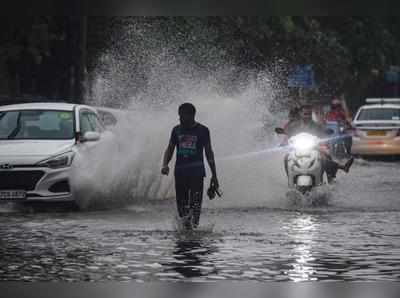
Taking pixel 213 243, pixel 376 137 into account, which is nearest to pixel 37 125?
pixel 213 243

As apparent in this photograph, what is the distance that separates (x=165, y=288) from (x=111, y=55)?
32277 millimetres

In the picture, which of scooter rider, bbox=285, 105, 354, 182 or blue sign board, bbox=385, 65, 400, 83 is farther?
blue sign board, bbox=385, 65, 400, 83

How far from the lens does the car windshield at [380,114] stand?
39.0m

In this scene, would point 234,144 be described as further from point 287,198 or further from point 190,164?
point 190,164

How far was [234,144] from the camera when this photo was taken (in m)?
24.5

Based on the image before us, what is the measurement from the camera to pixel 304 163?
21.6 metres

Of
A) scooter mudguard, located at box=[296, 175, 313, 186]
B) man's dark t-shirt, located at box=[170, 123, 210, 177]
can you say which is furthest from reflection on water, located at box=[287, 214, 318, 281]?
scooter mudguard, located at box=[296, 175, 313, 186]

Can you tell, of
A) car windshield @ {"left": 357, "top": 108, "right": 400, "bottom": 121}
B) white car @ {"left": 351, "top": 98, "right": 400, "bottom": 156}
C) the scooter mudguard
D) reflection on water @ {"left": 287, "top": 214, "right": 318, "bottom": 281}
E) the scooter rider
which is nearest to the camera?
reflection on water @ {"left": 287, "top": 214, "right": 318, "bottom": 281}

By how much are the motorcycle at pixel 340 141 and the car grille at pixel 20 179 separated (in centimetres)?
1567

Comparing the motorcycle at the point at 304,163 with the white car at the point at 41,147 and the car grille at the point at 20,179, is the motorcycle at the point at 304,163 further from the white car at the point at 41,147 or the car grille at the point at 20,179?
the car grille at the point at 20,179

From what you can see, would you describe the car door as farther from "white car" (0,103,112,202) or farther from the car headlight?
the car headlight

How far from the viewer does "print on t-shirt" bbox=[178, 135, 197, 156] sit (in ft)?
52.1

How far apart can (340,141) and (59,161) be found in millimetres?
15781

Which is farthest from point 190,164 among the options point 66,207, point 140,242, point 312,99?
point 312,99
